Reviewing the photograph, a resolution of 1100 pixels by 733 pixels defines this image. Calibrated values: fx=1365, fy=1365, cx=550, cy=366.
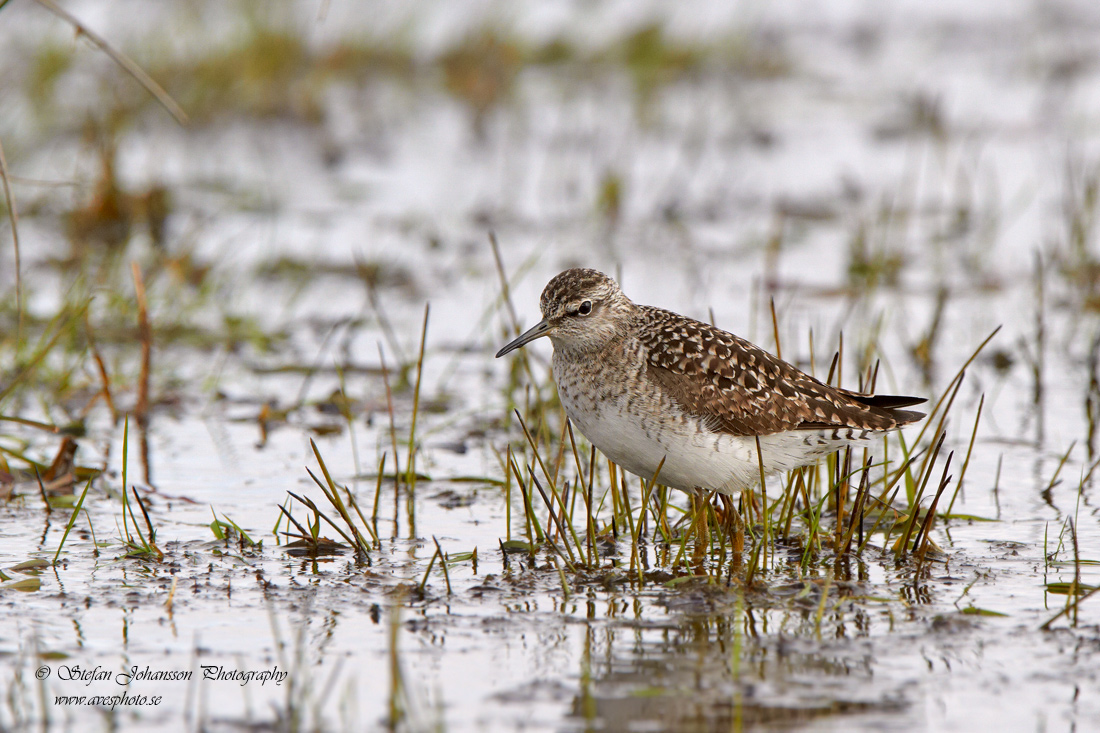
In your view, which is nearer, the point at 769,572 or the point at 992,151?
the point at 769,572

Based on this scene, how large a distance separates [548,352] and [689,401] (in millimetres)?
3771

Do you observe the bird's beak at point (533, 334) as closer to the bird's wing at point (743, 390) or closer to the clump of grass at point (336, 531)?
the bird's wing at point (743, 390)

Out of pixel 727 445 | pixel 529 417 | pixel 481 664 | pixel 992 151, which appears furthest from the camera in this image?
pixel 992 151

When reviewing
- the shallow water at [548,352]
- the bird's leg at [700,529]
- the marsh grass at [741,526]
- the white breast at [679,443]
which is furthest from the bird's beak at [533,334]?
the bird's leg at [700,529]

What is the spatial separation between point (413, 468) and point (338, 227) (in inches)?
236

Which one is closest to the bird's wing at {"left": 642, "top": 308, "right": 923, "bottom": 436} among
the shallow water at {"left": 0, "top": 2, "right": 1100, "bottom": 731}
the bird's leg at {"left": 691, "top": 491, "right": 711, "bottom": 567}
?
the bird's leg at {"left": 691, "top": 491, "right": 711, "bottom": 567}

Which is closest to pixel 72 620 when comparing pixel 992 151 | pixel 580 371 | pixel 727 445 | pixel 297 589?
pixel 297 589

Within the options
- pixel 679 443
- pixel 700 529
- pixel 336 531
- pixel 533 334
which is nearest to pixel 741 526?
pixel 700 529

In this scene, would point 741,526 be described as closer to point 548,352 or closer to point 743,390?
point 743,390

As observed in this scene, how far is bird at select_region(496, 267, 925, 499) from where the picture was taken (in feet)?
19.3

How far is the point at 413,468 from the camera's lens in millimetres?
6516

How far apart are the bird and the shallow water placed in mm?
521

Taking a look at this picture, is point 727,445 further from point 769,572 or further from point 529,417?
point 529,417

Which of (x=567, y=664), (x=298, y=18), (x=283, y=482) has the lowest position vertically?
(x=567, y=664)
